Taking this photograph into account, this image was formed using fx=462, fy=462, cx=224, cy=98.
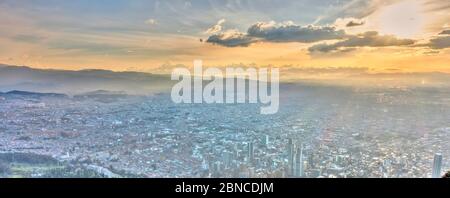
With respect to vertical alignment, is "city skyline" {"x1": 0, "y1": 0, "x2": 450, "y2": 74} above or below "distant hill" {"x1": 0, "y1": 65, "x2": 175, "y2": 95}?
above

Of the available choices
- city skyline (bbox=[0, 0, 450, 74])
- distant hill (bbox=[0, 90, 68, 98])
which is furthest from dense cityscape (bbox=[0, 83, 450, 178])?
city skyline (bbox=[0, 0, 450, 74])

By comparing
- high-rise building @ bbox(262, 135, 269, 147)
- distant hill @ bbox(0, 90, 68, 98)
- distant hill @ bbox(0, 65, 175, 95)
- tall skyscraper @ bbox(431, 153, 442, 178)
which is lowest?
tall skyscraper @ bbox(431, 153, 442, 178)

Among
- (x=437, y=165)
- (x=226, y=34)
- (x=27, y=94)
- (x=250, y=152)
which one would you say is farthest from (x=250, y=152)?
(x=27, y=94)

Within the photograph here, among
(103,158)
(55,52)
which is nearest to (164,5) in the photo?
(55,52)

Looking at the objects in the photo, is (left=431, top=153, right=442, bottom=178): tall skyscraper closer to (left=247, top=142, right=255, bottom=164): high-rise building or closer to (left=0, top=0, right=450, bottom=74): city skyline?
(left=0, top=0, right=450, bottom=74): city skyline

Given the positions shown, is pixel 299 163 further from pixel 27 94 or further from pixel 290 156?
pixel 27 94
